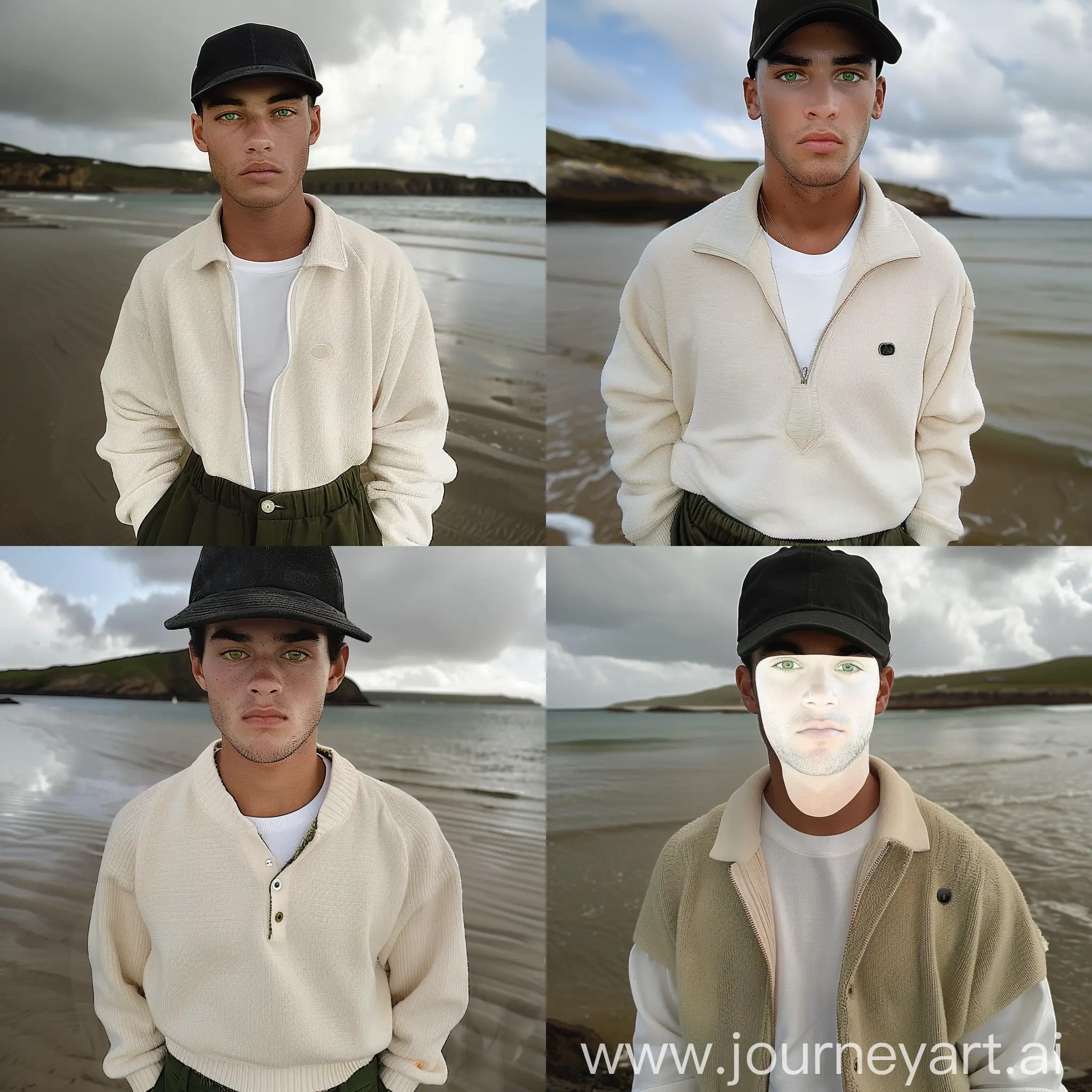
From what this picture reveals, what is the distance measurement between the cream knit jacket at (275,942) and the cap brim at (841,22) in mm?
1722

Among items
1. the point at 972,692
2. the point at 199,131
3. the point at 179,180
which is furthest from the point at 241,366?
the point at 972,692

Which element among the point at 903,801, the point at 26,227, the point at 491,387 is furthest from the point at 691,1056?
the point at 26,227

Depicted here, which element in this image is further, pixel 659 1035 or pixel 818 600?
pixel 659 1035

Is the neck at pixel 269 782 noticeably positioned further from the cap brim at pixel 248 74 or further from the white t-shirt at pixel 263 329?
the cap brim at pixel 248 74

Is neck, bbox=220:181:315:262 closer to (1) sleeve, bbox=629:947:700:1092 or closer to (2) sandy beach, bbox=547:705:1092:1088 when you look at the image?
(2) sandy beach, bbox=547:705:1092:1088

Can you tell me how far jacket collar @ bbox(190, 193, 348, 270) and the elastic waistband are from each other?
441 mm

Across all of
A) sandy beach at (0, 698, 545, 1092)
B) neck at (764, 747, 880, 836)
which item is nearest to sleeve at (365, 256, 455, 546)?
sandy beach at (0, 698, 545, 1092)

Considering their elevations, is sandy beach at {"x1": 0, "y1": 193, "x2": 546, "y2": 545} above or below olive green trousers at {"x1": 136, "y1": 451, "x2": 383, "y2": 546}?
above

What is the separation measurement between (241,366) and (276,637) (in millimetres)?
625

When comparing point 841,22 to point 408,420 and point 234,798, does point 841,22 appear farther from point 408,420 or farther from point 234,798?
point 234,798

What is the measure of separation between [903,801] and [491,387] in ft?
5.36

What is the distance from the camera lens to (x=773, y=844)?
2.22m

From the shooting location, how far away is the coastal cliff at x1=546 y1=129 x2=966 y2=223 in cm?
300

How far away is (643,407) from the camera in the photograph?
2428mm
